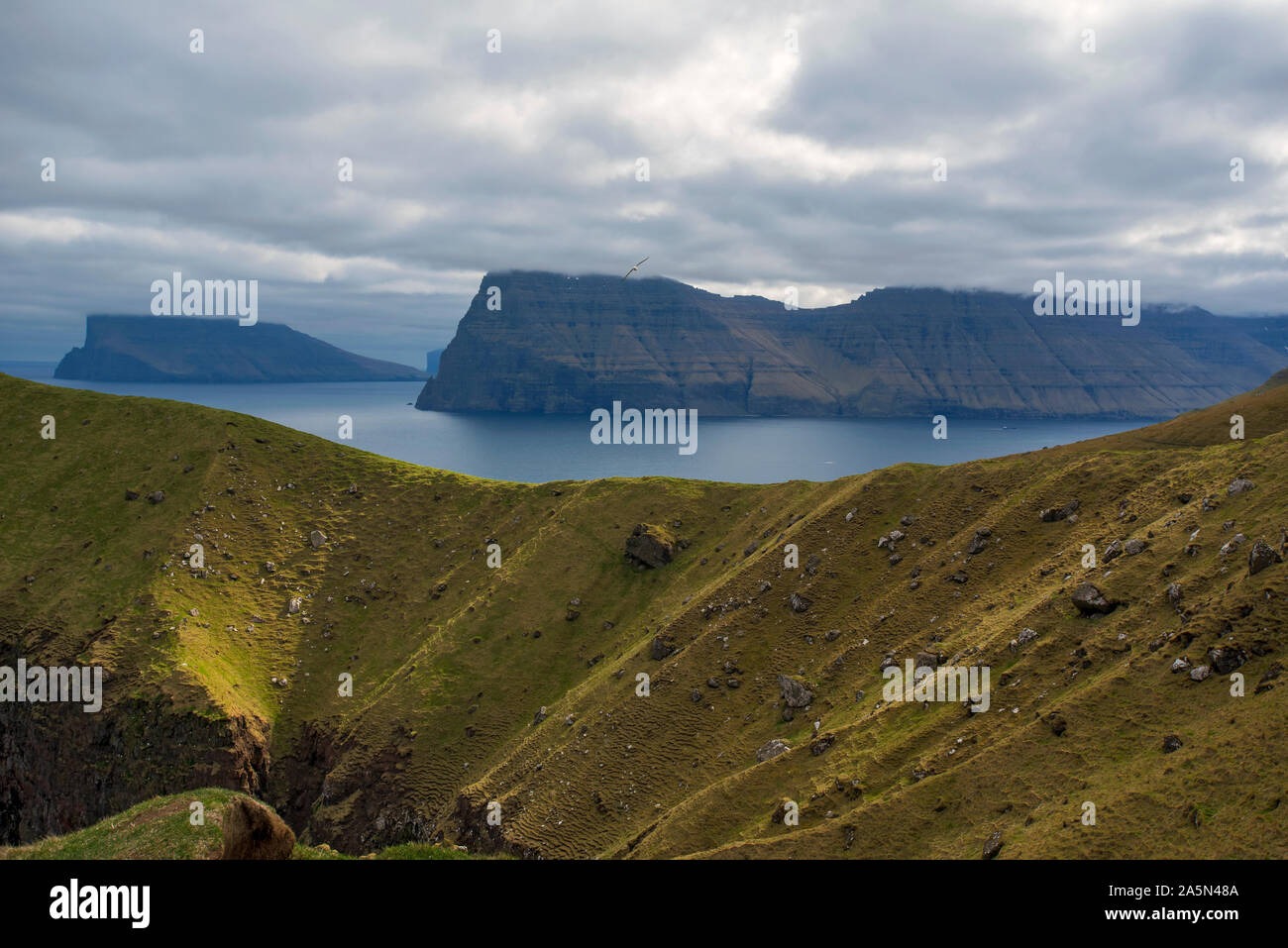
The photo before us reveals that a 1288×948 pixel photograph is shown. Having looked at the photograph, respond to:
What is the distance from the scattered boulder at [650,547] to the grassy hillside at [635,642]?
8.10ft

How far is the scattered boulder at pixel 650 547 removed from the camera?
90125 mm

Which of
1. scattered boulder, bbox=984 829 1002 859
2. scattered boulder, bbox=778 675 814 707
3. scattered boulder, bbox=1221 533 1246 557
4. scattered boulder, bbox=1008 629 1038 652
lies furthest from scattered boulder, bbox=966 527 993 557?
scattered boulder, bbox=984 829 1002 859

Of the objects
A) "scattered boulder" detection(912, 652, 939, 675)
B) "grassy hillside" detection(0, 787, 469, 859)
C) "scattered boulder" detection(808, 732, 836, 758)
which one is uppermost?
"scattered boulder" detection(912, 652, 939, 675)

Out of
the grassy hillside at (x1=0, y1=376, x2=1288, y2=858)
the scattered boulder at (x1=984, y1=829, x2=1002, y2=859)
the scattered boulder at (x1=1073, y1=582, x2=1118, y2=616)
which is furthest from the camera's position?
the scattered boulder at (x1=1073, y1=582, x2=1118, y2=616)

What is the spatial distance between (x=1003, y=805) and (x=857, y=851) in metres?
7.45

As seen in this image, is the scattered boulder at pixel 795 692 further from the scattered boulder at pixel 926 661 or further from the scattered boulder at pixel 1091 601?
the scattered boulder at pixel 1091 601

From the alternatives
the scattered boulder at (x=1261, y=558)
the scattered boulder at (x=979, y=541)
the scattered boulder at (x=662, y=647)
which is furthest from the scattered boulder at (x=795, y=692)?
the scattered boulder at (x=1261, y=558)

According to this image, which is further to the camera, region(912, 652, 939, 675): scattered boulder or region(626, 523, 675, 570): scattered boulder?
region(626, 523, 675, 570): scattered boulder

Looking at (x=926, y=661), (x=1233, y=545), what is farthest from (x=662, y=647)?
(x=1233, y=545)

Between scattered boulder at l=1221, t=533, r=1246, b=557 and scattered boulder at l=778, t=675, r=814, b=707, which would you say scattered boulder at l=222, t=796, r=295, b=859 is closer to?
scattered boulder at l=778, t=675, r=814, b=707

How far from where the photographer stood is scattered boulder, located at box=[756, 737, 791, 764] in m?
52.3

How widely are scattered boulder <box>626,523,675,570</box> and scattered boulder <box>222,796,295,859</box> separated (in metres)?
62.5

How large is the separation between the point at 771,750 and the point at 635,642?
1050 inches
